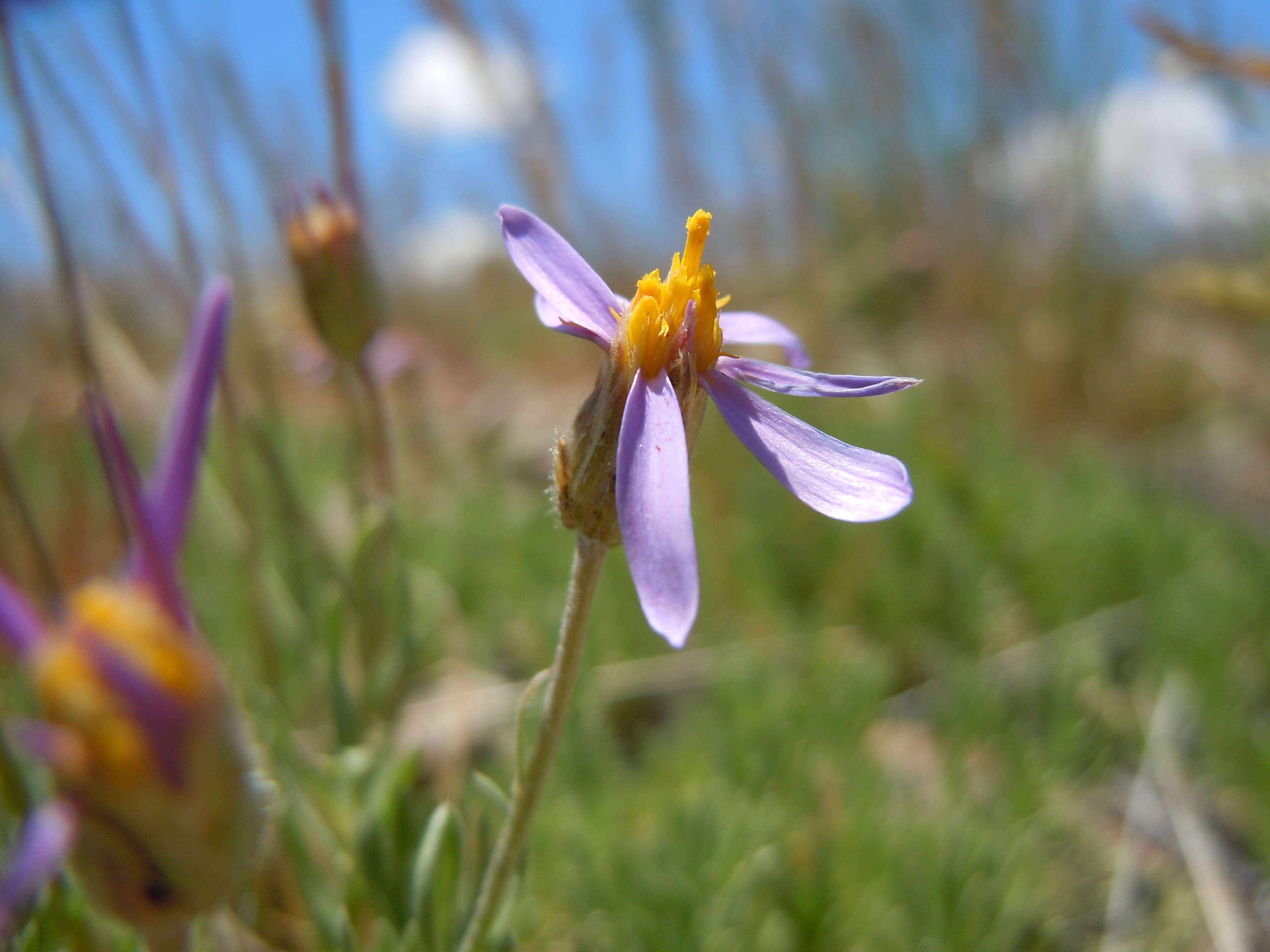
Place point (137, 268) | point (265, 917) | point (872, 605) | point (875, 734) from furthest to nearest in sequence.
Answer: point (137, 268), point (872, 605), point (875, 734), point (265, 917)

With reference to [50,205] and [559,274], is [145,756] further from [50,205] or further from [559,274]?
[50,205]

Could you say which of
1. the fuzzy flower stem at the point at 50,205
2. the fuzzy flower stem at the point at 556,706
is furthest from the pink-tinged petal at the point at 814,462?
the fuzzy flower stem at the point at 50,205

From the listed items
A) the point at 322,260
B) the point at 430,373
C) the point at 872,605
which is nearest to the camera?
the point at 322,260

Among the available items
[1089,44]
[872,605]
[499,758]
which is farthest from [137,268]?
[1089,44]

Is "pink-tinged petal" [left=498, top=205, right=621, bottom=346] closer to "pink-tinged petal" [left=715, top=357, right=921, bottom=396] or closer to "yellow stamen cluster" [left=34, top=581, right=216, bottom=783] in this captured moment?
"pink-tinged petal" [left=715, top=357, right=921, bottom=396]

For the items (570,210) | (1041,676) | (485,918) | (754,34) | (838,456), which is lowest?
(1041,676)

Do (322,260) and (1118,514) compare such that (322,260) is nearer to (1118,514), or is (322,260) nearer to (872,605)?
(872,605)

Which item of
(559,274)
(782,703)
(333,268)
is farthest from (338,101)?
(782,703)

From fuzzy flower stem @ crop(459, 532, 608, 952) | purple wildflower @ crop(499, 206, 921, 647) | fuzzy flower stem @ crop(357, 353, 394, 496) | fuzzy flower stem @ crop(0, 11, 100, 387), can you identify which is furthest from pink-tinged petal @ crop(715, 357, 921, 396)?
fuzzy flower stem @ crop(357, 353, 394, 496)
